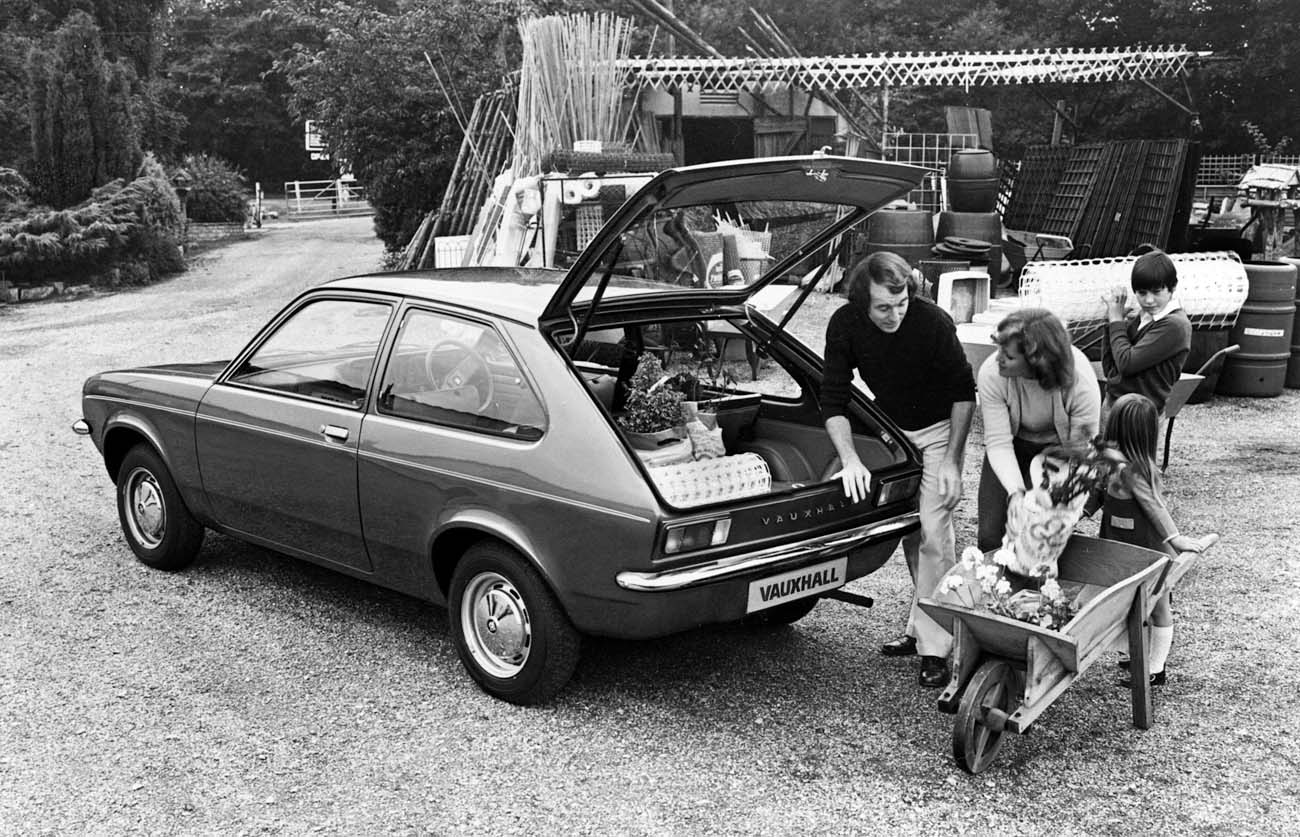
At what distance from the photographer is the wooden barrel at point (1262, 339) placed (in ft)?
32.1

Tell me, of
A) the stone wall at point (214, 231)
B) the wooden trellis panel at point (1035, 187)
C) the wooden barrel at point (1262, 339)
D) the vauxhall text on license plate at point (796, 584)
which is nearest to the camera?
the vauxhall text on license plate at point (796, 584)

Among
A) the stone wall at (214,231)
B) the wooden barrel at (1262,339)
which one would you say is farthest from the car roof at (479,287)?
the stone wall at (214,231)

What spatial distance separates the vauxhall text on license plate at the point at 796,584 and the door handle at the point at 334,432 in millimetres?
1759

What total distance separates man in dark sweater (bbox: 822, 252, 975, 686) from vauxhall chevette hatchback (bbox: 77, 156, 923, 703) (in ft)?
0.39

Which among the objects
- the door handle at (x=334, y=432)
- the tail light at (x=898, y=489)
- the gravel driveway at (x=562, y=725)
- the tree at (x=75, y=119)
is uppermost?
the tree at (x=75, y=119)

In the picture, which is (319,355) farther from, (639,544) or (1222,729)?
(1222,729)

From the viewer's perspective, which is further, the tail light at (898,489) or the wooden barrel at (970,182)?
the wooden barrel at (970,182)

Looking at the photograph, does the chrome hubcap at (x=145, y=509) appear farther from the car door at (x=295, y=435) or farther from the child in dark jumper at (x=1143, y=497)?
the child in dark jumper at (x=1143, y=497)

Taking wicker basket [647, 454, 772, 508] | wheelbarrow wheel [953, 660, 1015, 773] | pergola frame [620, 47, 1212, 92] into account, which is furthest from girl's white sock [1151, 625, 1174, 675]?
pergola frame [620, 47, 1212, 92]

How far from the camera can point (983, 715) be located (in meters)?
3.81

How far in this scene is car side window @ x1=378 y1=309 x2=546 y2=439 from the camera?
14.5 feet

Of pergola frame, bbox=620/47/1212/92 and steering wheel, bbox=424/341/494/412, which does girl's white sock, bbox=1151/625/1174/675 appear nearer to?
steering wheel, bbox=424/341/494/412

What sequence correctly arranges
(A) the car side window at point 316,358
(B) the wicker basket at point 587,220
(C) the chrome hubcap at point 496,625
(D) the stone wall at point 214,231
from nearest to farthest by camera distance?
(C) the chrome hubcap at point 496,625 < (A) the car side window at point 316,358 < (B) the wicker basket at point 587,220 < (D) the stone wall at point 214,231

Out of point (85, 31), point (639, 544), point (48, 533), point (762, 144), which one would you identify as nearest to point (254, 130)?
point (85, 31)
